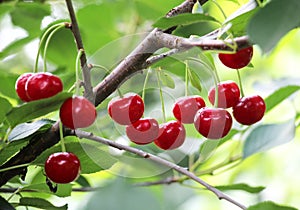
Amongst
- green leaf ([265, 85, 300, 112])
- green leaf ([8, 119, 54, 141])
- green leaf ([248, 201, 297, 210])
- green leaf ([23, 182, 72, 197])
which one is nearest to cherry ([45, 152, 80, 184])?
green leaf ([8, 119, 54, 141])

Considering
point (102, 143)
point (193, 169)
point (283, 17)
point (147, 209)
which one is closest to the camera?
point (147, 209)

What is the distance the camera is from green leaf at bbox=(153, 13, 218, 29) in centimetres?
67

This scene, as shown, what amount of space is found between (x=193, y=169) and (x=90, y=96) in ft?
2.22

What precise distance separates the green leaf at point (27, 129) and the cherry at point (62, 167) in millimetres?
43

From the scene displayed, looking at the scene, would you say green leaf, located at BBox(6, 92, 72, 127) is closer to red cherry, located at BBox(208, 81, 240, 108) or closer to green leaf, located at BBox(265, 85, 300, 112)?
red cherry, located at BBox(208, 81, 240, 108)

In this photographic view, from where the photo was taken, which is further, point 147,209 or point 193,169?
point 193,169

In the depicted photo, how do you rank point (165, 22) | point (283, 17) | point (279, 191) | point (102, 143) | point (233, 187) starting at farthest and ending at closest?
point (279, 191) → point (233, 187) → point (102, 143) → point (165, 22) → point (283, 17)

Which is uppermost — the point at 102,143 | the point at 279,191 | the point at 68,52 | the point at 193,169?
the point at 102,143

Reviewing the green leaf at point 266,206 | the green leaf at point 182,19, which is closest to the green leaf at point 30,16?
the green leaf at point 182,19

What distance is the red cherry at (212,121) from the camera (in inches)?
31.8

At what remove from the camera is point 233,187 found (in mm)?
1186

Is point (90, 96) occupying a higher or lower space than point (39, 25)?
higher

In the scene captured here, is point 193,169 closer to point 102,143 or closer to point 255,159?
point 102,143

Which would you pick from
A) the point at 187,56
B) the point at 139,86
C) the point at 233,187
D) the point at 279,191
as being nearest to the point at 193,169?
the point at 233,187
